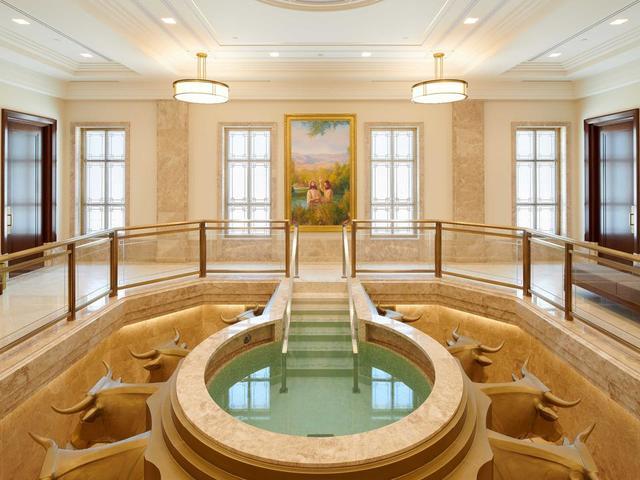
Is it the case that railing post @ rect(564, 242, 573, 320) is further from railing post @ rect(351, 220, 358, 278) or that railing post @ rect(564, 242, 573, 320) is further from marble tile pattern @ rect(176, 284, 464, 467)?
railing post @ rect(351, 220, 358, 278)

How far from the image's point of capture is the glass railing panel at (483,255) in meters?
7.97

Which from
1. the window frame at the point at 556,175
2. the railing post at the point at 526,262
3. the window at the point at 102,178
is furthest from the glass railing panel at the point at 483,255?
the window at the point at 102,178

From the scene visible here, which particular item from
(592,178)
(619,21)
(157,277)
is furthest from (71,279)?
(592,178)

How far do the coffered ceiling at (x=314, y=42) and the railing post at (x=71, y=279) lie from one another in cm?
328

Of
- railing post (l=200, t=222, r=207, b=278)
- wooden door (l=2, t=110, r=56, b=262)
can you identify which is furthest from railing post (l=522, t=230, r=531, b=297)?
wooden door (l=2, t=110, r=56, b=262)

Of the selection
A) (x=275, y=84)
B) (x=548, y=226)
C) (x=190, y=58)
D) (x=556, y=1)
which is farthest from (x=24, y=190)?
(x=548, y=226)

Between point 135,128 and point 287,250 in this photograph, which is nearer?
point 287,250

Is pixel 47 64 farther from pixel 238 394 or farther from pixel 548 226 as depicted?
pixel 548 226

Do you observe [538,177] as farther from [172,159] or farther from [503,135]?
[172,159]

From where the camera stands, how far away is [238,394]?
425 centimetres

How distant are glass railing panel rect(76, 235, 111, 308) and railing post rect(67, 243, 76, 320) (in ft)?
0.38

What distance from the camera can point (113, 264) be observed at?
25.3 ft

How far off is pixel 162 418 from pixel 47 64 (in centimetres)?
863

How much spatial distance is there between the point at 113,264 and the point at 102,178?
478cm
